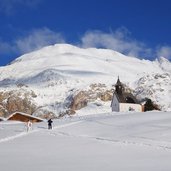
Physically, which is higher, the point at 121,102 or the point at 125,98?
the point at 125,98

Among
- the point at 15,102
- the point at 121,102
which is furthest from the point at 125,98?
the point at 15,102

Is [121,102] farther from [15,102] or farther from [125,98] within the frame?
[15,102]

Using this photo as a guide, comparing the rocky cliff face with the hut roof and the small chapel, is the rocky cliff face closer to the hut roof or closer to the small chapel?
the hut roof

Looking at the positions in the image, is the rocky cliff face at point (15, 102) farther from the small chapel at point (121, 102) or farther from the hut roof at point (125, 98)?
the small chapel at point (121, 102)

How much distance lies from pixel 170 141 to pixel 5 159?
14.2 m

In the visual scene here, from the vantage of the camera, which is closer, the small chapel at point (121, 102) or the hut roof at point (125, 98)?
the small chapel at point (121, 102)

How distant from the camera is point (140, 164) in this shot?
20.4 metres

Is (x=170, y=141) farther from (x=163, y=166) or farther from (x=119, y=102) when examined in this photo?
(x=119, y=102)

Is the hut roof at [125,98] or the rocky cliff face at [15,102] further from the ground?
the rocky cliff face at [15,102]

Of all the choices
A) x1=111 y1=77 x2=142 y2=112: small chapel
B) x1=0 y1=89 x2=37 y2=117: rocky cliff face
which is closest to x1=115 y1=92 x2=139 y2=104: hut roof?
x1=111 y1=77 x2=142 y2=112: small chapel

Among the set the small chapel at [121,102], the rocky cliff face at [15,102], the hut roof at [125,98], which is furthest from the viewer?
the rocky cliff face at [15,102]

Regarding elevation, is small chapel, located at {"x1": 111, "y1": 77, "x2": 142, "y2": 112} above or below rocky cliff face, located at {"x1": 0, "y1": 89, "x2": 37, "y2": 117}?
below

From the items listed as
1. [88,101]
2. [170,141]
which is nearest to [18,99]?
[88,101]

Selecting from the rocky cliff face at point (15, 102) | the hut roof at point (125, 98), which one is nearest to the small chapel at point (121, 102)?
the hut roof at point (125, 98)
